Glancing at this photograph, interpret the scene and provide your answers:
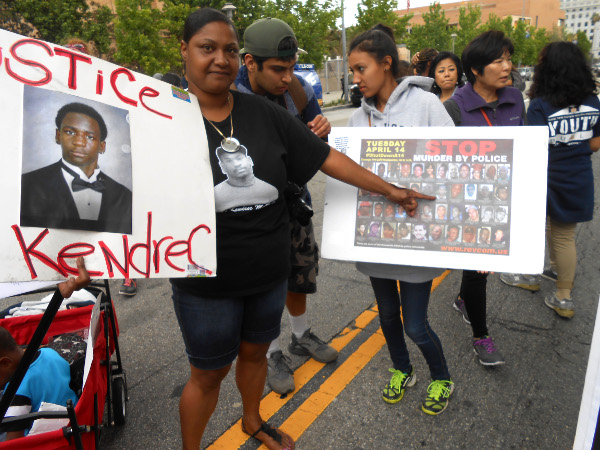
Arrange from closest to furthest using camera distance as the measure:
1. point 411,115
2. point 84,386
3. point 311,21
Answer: point 84,386 < point 411,115 < point 311,21

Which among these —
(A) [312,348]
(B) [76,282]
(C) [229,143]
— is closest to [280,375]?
(A) [312,348]

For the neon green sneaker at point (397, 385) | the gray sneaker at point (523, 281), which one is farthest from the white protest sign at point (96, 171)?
the gray sneaker at point (523, 281)

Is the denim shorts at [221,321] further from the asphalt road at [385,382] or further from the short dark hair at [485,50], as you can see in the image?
the short dark hair at [485,50]

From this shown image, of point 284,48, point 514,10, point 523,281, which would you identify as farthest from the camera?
point 514,10

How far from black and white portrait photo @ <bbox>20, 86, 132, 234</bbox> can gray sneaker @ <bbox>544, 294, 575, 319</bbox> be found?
3.24m

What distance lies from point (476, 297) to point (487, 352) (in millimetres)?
377

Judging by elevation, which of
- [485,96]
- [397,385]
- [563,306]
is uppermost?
[485,96]

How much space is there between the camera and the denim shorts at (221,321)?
1.73m

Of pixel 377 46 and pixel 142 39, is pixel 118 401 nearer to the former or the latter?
pixel 377 46

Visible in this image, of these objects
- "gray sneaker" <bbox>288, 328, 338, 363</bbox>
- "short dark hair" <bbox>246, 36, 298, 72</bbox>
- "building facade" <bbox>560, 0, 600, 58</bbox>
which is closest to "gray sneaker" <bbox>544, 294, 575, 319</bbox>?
"gray sneaker" <bbox>288, 328, 338, 363</bbox>

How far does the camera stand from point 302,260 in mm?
2666

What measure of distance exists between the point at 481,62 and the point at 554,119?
0.89 metres

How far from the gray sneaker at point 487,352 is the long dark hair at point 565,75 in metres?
1.66

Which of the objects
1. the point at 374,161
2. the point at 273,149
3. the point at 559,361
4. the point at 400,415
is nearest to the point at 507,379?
the point at 559,361
